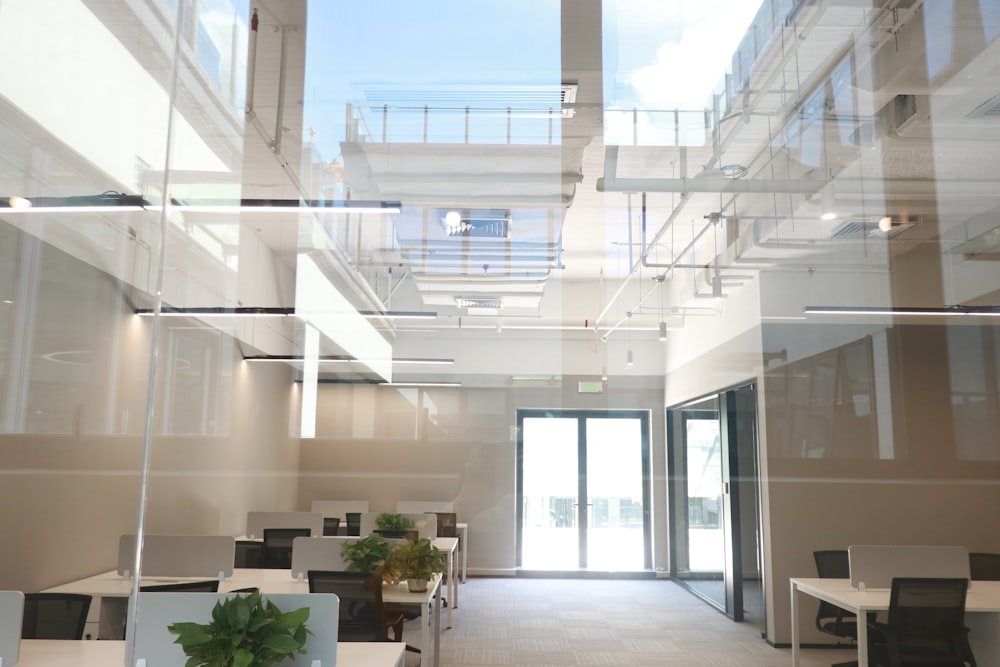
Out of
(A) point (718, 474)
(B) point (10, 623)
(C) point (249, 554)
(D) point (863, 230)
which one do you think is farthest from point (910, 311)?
(B) point (10, 623)

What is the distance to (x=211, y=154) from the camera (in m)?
4.43

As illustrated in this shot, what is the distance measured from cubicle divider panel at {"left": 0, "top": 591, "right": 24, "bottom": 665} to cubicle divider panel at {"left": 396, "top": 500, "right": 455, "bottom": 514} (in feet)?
5.58

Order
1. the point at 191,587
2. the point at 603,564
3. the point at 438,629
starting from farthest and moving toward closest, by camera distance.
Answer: the point at 438,629 < the point at 603,564 < the point at 191,587

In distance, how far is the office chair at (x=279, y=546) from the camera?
4.14m

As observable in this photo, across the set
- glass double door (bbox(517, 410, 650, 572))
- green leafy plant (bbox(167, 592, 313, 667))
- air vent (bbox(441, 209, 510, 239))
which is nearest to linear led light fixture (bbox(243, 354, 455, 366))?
glass double door (bbox(517, 410, 650, 572))

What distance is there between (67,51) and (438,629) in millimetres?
3814

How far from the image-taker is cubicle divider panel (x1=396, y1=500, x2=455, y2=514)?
395 cm

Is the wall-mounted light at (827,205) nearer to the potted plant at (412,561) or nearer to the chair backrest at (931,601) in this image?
the chair backrest at (931,601)

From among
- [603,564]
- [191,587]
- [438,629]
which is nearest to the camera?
[191,587]

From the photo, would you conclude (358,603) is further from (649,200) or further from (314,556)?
(649,200)

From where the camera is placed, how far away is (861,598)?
3.79 meters

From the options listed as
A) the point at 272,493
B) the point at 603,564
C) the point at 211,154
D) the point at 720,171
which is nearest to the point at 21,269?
the point at 211,154

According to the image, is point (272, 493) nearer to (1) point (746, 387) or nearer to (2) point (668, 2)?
(1) point (746, 387)

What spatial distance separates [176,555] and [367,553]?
1.03 m
